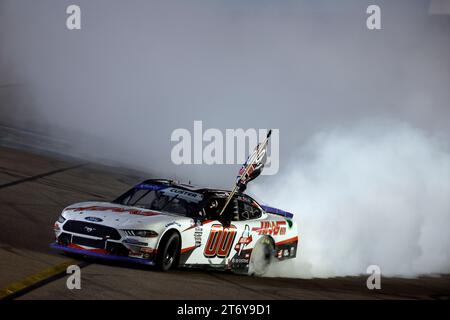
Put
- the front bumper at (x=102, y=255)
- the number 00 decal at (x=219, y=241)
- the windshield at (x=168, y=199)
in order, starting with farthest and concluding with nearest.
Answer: the windshield at (x=168, y=199) < the number 00 decal at (x=219, y=241) < the front bumper at (x=102, y=255)

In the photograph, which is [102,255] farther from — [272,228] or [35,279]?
[272,228]

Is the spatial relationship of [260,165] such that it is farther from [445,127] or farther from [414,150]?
[445,127]

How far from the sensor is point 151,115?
95.6ft

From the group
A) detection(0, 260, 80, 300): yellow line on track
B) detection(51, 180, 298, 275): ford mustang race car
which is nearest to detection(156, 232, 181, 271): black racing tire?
detection(51, 180, 298, 275): ford mustang race car

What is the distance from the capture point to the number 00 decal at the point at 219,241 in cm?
1005

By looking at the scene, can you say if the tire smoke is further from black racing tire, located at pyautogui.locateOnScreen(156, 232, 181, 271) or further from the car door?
black racing tire, located at pyautogui.locateOnScreen(156, 232, 181, 271)

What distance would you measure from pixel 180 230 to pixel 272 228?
211 centimetres

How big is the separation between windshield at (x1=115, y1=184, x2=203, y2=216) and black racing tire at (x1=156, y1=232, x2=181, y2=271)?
0.67m

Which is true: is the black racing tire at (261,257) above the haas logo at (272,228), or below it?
below

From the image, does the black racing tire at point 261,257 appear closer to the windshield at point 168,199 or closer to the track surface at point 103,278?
the track surface at point 103,278

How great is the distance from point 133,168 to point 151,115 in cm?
890

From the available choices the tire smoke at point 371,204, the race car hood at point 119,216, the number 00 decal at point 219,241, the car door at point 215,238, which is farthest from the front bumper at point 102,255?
the tire smoke at point 371,204

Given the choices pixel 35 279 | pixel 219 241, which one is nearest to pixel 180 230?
pixel 219 241

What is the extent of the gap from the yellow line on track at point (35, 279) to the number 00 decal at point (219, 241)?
5.53 ft
